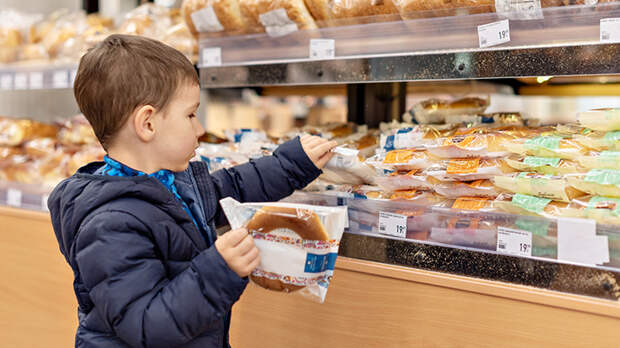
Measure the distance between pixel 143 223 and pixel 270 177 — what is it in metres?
0.41

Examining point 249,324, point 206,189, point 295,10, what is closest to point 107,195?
point 206,189

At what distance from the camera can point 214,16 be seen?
61.8 inches

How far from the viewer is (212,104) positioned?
8.84ft

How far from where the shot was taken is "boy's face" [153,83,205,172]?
3.62 ft

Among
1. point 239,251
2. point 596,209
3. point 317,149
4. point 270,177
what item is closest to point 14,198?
point 270,177

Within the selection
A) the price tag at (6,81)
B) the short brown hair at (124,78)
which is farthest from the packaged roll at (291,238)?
the price tag at (6,81)

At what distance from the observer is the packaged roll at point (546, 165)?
1.13m

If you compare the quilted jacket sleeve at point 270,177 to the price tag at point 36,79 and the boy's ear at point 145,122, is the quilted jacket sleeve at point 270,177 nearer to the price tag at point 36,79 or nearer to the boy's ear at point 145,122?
the boy's ear at point 145,122

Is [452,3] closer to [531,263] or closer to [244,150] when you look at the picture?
Answer: [531,263]

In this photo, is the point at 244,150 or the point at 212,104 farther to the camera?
the point at 212,104

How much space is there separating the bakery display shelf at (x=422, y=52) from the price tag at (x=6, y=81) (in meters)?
1.17

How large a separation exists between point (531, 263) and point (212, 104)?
6.29 ft

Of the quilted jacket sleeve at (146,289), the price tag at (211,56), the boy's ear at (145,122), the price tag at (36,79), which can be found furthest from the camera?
the price tag at (36,79)

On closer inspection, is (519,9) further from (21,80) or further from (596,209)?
(21,80)
